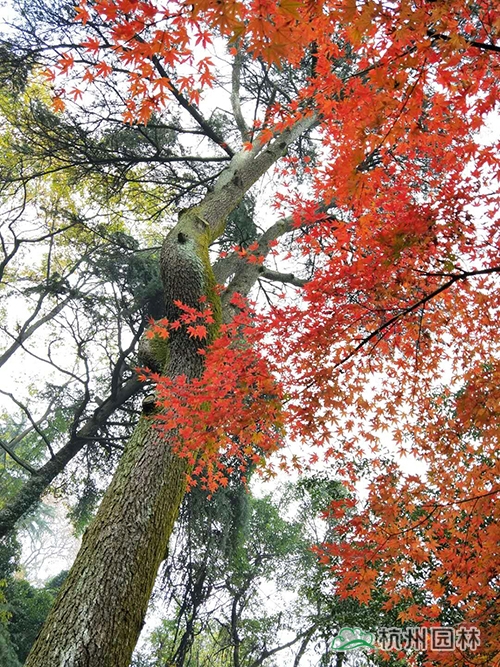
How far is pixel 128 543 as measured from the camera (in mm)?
2346

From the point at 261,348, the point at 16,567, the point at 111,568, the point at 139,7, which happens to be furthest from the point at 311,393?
the point at 16,567

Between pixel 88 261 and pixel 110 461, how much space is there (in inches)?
154

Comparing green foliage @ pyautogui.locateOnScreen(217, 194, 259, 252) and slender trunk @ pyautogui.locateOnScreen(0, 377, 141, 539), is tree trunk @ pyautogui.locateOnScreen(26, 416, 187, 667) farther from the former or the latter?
green foliage @ pyautogui.locateOnScreen(217, 194, 259, 252)

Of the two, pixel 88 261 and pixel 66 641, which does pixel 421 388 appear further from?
pixel 88 261

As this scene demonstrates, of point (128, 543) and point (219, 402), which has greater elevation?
point (219, 402)

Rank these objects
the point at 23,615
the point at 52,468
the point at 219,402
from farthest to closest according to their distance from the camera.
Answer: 1. the point at 23,615
2. the point at 52,468
3. the point at 219,402

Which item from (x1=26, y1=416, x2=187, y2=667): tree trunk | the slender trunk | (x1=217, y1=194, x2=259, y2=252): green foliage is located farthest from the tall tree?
the slender trunk

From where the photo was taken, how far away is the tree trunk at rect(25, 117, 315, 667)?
200 centimetres

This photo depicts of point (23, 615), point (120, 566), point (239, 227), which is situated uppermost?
point (239, 227)

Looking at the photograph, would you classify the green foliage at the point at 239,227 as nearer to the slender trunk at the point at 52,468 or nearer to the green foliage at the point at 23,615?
the slender trunk at the point at 52,468

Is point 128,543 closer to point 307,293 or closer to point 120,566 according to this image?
point 120,566

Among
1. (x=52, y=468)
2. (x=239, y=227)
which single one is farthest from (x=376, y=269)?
(x=52, y=468)

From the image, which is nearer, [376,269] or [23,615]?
[376,269]

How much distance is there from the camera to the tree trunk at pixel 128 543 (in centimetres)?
200
